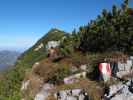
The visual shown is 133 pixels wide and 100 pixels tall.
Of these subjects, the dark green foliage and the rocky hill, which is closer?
the rocky hill

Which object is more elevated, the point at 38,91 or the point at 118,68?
the point at 118,68

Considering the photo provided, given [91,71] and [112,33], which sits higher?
[112,33]

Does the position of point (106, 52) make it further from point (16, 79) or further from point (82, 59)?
point (16, 79)

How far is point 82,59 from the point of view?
29250mm

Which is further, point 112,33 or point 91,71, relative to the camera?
point 112,33

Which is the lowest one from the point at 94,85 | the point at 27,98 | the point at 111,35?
the point at 27,98

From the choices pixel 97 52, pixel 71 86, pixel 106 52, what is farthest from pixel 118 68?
pixel 97 52

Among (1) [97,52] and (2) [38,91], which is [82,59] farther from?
(2) [38,91]

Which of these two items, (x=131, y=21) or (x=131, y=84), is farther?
(x=131, y=21)

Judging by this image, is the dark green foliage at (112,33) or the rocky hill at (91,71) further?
the dark green foliage at (112,33)

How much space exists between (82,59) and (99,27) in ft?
19.8

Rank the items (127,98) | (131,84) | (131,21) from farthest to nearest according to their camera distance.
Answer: (131,21)
(131,84)
(127,98)

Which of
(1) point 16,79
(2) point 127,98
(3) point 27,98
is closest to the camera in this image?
(2) point 127,98

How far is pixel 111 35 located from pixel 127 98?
46.0ft
